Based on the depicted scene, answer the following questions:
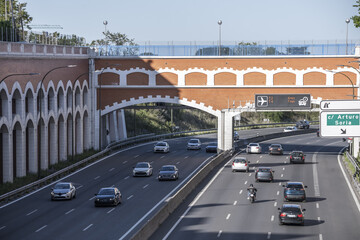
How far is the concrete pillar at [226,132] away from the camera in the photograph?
81.7 meters

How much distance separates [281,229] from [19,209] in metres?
18.7

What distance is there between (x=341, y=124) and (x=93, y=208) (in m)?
27.8

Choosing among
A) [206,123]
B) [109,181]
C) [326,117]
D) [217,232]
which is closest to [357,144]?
[109,181]

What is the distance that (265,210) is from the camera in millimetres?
48000

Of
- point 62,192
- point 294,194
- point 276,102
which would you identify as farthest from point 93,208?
point 276,102

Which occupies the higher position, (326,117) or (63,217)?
(326,117)

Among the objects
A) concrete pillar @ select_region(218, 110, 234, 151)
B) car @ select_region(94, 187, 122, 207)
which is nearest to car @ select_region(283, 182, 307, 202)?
car @ select_region(94, 187, 122, 207)

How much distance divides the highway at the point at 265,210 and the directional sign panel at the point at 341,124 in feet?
51.7

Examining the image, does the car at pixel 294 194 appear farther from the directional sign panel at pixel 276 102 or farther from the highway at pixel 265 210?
the directional sign panel at pixel 276 102

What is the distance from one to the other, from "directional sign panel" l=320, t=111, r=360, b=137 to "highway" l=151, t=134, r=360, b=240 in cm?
1576

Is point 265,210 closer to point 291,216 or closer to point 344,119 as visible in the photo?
point 291,216

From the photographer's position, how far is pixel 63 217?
44781 millimetres

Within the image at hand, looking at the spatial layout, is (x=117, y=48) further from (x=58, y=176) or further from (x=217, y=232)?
(x=217, y=232)

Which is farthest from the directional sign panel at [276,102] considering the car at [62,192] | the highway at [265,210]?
the car at [62,192]
